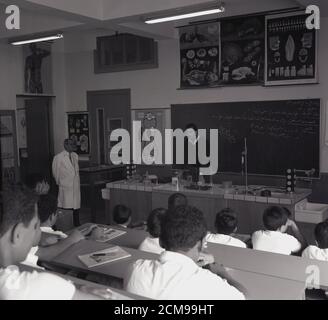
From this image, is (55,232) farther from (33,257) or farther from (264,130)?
(264,130)

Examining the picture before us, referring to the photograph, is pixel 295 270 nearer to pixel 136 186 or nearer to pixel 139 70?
pixel 136 186

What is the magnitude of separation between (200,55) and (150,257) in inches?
164

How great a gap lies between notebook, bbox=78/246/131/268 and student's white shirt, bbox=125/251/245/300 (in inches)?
21.7

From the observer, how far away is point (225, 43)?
560 cm

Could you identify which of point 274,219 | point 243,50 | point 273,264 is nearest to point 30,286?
point 273,264

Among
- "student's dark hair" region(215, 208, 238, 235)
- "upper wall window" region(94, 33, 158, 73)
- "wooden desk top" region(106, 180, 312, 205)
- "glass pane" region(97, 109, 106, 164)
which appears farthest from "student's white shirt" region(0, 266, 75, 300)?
"glass pane" region(97, 109, 106, 164)

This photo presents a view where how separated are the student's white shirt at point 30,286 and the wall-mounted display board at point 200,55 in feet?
15.6

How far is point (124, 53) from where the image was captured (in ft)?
21.8

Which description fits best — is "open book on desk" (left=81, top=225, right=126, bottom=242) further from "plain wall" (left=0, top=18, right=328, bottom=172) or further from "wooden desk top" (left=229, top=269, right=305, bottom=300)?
"plain wall" (left=0, top=18, right=328, bottom=172)

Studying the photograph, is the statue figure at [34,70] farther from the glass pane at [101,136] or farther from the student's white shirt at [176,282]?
the student's white shirt at [176,282]

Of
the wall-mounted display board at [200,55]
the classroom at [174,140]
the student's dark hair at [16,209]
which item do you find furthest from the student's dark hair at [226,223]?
the wall-mounted display board at [200,55]

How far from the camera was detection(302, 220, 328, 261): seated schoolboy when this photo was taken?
2.55 m

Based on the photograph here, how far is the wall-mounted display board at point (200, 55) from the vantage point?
5.72 m

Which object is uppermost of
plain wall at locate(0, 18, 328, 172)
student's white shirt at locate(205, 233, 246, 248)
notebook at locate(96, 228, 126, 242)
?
plain wall at locate(0, 18, 328, 172)
